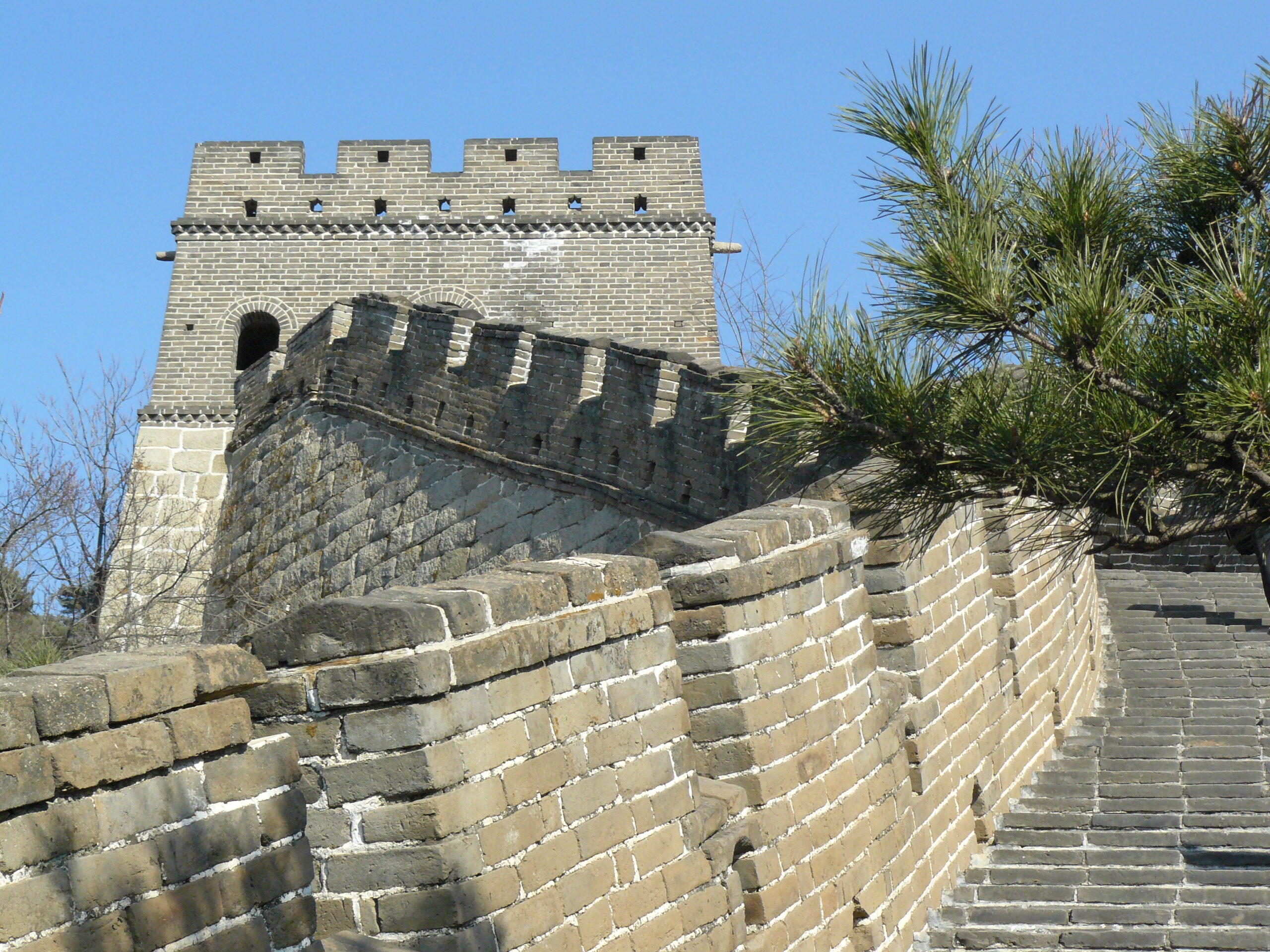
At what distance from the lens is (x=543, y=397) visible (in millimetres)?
10219

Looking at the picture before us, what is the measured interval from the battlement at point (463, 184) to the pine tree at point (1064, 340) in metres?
17.5

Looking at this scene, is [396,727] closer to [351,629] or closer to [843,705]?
[351,629]

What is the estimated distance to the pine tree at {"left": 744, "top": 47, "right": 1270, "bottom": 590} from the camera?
13.2ft

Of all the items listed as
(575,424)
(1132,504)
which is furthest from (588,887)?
(575,424)

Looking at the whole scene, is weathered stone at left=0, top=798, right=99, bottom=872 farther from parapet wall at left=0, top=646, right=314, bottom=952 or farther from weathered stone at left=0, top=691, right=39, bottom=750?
weathered stone at left=0, top=691, right=39, bottom=750

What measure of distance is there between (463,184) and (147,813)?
20307mm

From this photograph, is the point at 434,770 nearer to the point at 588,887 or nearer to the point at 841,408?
the point at 588,887

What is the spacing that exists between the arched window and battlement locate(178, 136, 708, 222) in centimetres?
164

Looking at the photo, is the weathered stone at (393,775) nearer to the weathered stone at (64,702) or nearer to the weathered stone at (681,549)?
the weathered stone at (64,702)

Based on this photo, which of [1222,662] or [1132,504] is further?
[1222,662]

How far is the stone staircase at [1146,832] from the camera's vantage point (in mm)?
5449

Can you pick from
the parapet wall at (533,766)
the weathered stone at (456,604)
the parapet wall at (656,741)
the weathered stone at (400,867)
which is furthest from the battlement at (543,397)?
the weathered stone at (400,867)

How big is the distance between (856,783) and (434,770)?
2.16 metres

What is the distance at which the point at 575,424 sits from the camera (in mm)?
9820
